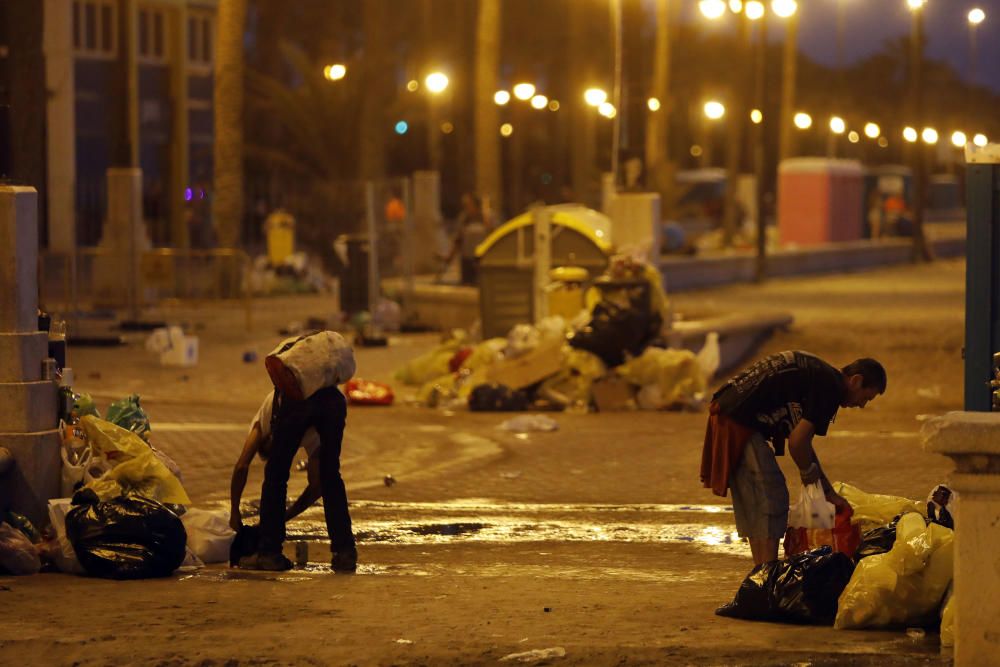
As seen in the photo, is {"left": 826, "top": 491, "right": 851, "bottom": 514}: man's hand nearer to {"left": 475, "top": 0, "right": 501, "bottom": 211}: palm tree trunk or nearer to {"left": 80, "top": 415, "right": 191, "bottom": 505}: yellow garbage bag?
{"left": 80, "top": 415, "right": 191, "bottom": 505}: yellow garbage bag

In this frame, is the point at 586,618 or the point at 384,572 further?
the point at 384,572

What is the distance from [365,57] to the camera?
4047cm

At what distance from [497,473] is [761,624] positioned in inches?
224

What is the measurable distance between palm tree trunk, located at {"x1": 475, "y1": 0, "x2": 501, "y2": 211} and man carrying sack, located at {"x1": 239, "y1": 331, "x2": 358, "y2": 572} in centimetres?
3003

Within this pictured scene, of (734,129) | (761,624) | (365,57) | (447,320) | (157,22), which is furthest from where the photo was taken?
(734,129)

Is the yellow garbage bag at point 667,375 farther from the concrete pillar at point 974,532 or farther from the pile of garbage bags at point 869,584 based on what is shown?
the concrete pillar at point 974,532

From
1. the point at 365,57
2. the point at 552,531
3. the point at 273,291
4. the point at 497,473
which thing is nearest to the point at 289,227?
the point at 273,291

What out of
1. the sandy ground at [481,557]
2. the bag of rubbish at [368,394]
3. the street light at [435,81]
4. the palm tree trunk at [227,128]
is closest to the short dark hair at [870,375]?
the sandy ground at [481,557]

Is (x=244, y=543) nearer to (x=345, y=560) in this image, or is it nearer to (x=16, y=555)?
(x=345, y=560)

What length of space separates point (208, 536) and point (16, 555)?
993 millimetres

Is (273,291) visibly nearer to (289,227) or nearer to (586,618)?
(289,227)

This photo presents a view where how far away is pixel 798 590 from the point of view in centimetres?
768

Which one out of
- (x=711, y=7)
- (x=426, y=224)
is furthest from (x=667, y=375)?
(x=426, y=224)

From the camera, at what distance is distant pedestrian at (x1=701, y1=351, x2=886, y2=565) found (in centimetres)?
810
